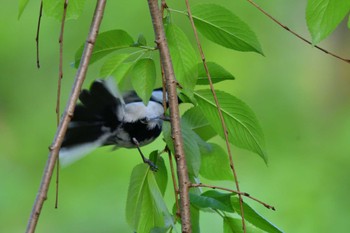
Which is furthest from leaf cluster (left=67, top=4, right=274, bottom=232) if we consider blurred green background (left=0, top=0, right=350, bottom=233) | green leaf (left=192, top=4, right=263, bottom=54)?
blurred green background (left=0, top=0, right=350, bottom=233)

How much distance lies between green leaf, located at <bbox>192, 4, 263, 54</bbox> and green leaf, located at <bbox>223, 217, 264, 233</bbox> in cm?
12

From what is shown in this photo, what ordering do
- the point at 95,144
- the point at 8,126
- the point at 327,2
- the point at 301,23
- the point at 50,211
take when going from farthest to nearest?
1. the point at 301,23
2. the point at 8,126
3. the point at 50,211
4. the point at 95,144
5. the point at 327,2

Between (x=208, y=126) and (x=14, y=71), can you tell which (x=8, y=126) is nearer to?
(x=14, y=71)

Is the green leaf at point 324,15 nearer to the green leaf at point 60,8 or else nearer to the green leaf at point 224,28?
the green leaf at point 224,28

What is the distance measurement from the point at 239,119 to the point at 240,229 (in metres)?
0.08

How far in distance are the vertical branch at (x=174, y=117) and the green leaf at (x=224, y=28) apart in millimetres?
32

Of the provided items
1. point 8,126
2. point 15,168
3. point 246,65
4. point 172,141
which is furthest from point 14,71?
point 172,141

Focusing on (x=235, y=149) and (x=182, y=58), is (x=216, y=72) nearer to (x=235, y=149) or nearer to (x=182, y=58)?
(x=182, y=58)

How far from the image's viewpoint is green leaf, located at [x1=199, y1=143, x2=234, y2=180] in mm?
545

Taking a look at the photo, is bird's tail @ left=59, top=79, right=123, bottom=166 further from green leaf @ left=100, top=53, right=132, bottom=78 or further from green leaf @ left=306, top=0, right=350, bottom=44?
green leaf @ left=306, top=0, right=350, bottom=44

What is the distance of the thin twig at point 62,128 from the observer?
356 millimetres

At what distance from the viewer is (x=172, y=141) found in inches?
19.1

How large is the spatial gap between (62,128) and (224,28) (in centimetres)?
16

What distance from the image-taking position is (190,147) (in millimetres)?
490
